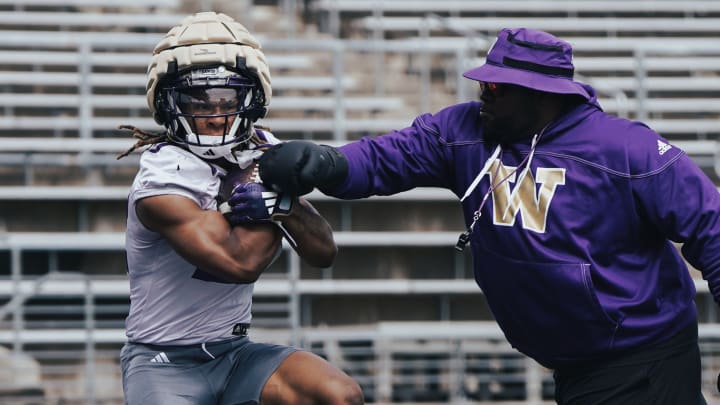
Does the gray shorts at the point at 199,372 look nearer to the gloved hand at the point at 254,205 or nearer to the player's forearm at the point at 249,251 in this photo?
the player's forearm at the point at 249,251

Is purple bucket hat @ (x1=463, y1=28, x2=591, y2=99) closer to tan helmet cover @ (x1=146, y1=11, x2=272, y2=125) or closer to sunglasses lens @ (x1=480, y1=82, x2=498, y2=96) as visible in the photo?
sunglasses lens @ (x1=480, y1=82, x2=498, y2=96)

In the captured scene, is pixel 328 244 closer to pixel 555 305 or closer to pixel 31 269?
pixel 555 305

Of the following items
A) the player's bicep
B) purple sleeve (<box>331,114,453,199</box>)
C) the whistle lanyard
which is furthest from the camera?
purple sleeve (<box>331,114,453,199</box>)

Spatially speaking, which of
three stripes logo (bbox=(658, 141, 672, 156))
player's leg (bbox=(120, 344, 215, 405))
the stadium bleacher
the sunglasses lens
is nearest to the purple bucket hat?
the sunglasses lens

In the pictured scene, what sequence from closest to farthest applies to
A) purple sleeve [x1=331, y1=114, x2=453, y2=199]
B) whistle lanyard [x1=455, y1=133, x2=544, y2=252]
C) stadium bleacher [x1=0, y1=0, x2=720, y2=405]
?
whistle lanyard [x1=455, y1=133, x2=544, y2=252], purple sleeve [x1=331, y1=114, x2=453, y2=199], stadium bleacher [x1=0, y1=0, x2=720, y2=405]

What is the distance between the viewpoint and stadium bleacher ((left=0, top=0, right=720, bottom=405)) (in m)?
7.29

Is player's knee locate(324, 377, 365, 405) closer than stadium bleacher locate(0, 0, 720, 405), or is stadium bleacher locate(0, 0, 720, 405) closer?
player's knee locate(324, 377, 365, 405)

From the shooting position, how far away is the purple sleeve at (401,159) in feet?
12.0

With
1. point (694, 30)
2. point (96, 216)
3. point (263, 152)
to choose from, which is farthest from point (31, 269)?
point (694, 30)

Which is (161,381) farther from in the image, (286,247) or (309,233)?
(286,247)

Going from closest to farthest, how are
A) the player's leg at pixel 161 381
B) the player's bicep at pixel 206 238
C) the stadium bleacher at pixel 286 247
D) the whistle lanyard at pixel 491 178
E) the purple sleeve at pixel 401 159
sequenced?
1. the player's bicep at pixel 206 238
2. the player's leg at pixel 161 381
3. the whistle lanyard at pixel 491 178
4. the purple sleeve at pixel 401 159
5. the stadium bleacher at pixel 286 247

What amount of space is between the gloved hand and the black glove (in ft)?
0.10

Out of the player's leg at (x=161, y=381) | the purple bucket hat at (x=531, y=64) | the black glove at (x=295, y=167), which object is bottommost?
the player's leg at (x=161, y=381)

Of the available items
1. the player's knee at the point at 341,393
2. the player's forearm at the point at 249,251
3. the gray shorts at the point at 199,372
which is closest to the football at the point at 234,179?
the player's forearm at the point at 249,251
